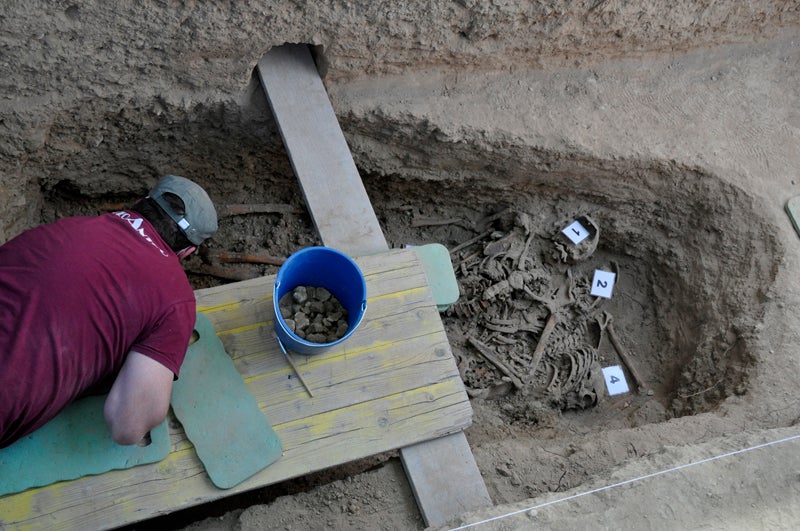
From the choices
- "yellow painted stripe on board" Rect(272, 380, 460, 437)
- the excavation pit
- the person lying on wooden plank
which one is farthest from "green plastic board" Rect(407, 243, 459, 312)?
the person lying on wooden plank

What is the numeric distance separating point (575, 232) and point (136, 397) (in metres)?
2.97

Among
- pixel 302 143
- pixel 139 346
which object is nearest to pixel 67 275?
pixel 139 346

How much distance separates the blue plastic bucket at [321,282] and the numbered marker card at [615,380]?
2.12m

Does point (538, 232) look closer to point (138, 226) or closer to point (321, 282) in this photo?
point (321, 282)

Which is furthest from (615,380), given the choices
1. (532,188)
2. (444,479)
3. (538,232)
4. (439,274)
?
(444,479)

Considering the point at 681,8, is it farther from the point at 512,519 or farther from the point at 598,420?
the point at 512,519

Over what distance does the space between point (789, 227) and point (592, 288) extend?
1230 mm

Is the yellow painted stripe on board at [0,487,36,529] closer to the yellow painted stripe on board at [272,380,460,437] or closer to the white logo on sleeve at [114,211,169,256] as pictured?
the yellow painted stripe on board at [272,380,460,437]

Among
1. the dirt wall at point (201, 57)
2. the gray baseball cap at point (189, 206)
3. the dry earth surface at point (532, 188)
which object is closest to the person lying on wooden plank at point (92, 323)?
the gray baseball cap at point (189, 206)

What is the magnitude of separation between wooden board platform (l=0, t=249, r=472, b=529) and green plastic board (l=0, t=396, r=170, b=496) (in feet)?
0.13

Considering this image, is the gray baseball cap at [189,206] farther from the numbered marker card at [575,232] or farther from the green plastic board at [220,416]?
the numbered marker card at [575,232]

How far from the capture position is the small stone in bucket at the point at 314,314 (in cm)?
279

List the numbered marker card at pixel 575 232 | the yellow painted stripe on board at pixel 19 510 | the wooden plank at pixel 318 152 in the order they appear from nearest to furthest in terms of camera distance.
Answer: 1. the yellow painted stripe on board at pixel 19 510
2. the wooden plank at pixel 318 152
3. the numbered marker card at pixel 575 232

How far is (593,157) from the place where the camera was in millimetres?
3867
